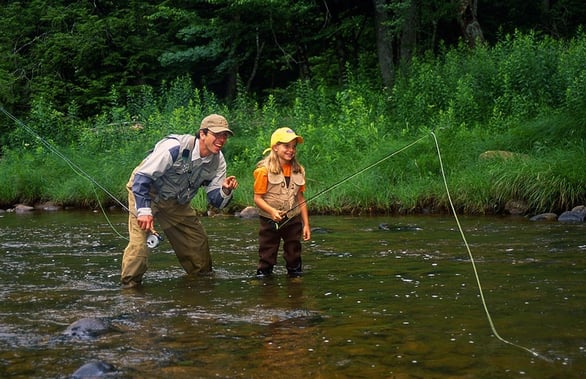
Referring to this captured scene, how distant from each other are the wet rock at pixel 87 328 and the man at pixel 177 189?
1409 millimetres

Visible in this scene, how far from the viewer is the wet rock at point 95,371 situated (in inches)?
175

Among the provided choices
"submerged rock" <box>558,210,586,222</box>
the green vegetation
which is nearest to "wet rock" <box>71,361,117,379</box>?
A: "submerged rock" <box>558,210,586,222</box>

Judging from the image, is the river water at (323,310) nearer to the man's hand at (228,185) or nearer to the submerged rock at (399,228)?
the submerged rock at (399,228)

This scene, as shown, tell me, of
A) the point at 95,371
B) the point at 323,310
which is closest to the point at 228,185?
the point at 323,310

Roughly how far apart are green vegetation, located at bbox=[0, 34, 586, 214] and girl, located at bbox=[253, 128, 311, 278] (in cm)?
529

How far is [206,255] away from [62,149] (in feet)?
37.7

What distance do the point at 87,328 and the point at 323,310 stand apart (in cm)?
154

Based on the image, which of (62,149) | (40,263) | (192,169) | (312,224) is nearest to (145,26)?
(62,149)

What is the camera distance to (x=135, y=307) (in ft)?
20.8

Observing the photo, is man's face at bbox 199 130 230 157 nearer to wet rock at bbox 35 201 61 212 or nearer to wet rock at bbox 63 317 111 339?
wet rock at bbox 63 317 111 339

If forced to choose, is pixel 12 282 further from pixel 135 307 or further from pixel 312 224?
pixel 312 224

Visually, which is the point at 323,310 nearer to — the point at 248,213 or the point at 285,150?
the point at 285,150

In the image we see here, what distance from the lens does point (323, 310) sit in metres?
6.10

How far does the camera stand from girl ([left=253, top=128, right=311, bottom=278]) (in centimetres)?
727
